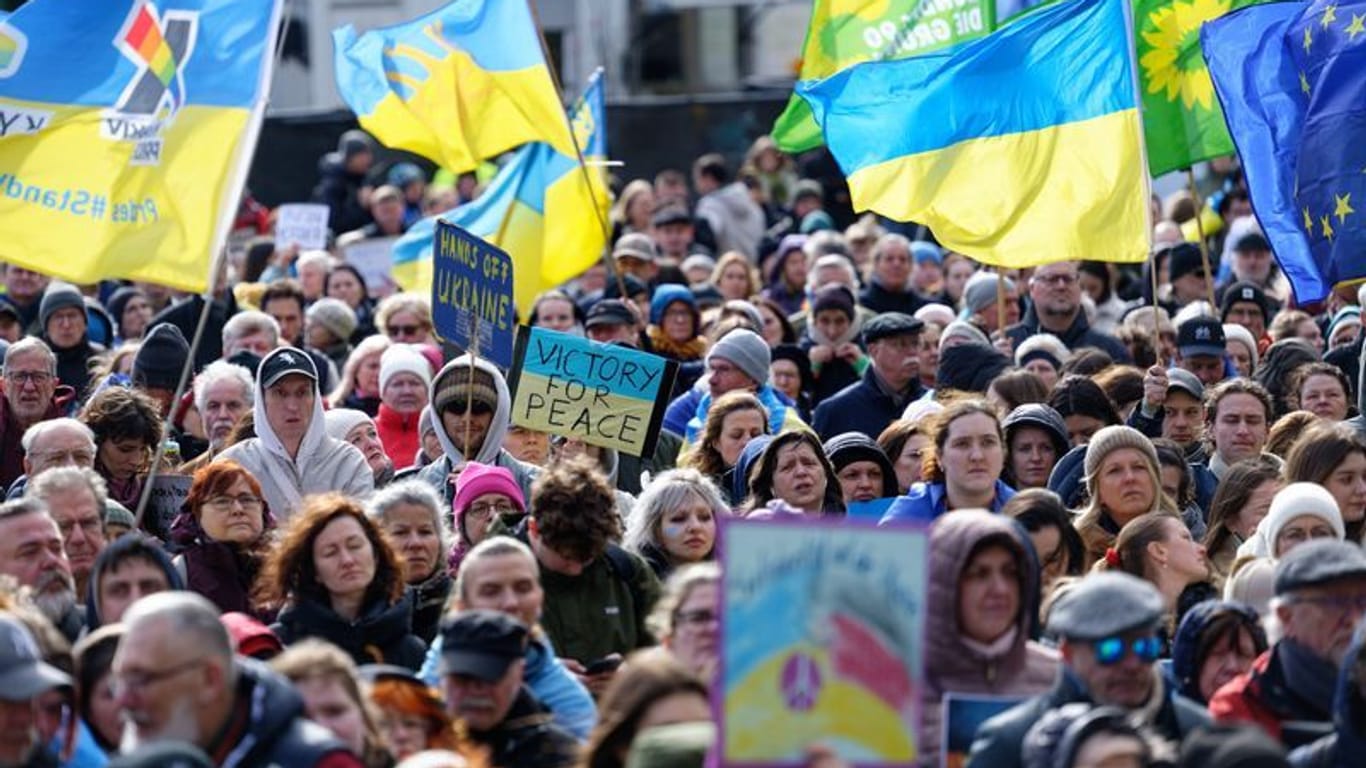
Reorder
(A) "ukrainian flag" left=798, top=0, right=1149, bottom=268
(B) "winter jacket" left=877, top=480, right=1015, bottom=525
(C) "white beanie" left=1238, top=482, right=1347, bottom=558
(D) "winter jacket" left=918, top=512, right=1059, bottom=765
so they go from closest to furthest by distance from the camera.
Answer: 1. (D) "winter jacket" left=918, top=512, right=1059, bottom=765
2. (C) "white beanie" left=1238, top=482, right=1347, bottom=558
3. (B) "winter jacket" left=877, top=480, right=1015, bottom=525
4. (A) "ukrainian flag" left=798, top=0, right=1149, bottom=268

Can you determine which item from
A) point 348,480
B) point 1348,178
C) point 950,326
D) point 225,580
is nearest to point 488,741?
point 225,580

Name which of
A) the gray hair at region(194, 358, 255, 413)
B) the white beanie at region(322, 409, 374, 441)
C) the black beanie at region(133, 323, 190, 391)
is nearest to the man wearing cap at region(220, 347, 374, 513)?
the white beanie at region(322, 409, 374, 441)

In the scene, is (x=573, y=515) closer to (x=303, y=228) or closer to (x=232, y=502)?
(x=232, y=502)

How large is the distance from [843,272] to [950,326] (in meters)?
2.39

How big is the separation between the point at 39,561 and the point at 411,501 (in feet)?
4.84

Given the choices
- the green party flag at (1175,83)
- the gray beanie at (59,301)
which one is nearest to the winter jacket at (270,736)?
the green party flag at (1175,83)

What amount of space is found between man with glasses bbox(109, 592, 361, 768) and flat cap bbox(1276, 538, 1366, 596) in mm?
2365

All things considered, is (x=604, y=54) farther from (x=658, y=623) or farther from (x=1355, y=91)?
(x=658, y=623)

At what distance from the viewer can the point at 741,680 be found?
20.6 feet

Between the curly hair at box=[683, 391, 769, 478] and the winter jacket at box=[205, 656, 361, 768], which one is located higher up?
the curly hair at box=[683, 391, 769, 478]

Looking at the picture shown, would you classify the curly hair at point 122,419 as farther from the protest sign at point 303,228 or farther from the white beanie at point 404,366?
the protest sign at point 303,228

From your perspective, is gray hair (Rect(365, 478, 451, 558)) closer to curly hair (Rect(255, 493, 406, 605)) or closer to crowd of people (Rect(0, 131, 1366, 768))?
crowd of people (Rect(0, 131, 1366, 768))

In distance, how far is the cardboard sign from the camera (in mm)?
10930

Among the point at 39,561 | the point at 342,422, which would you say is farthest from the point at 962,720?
the point at 342,422
